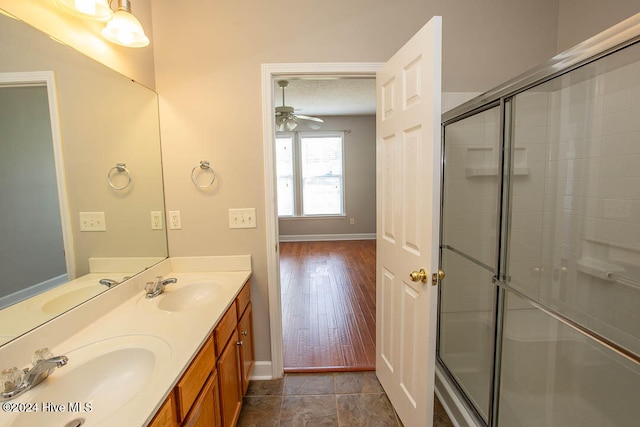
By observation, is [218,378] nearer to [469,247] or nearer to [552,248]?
[469,247]

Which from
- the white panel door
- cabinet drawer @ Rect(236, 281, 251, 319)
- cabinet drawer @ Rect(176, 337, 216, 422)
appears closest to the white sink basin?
cabinet drawer @ Rect(236, 281, 251, 319)

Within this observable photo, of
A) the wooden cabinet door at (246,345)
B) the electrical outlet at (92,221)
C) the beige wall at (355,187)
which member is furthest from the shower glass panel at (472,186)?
the beige wall at (355,187)

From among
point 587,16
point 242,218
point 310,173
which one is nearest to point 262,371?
point 242,218

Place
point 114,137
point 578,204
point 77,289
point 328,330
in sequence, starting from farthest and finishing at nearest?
1. point 328,330
2. point 578,204
3. point 114,137
4. point 77,289

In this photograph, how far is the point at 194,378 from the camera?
101cm

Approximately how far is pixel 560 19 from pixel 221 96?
224 centimetres

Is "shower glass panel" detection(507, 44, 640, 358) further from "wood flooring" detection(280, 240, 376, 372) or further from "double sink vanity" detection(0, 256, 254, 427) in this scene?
"double sink vanity" detection(0, 256, 254, 427)

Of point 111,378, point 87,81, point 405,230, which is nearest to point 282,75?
point 87,81

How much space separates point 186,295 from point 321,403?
1.09 m

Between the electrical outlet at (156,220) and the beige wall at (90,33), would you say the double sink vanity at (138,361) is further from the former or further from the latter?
the beige wall at (90,33)

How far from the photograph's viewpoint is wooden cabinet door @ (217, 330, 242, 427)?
1312mm

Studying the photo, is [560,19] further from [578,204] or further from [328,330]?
[328,330]

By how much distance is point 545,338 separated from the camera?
1.77m

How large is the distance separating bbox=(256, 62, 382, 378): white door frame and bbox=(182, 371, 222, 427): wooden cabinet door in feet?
2.40
